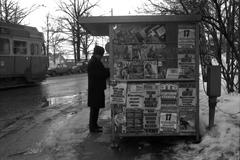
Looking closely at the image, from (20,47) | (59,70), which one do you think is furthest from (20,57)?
(59,70)

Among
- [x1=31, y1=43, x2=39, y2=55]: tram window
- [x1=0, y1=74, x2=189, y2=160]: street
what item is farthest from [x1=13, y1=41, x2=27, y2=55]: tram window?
[x1=0, y1=74, x2=189, y2=160]: street

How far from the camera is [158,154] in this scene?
223 inches

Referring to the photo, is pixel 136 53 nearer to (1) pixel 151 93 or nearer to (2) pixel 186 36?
(1) pixel 151 93

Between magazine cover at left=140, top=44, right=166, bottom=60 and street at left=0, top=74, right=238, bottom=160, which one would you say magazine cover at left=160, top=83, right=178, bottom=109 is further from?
street at left=0, top=74, right=238, bottom=160

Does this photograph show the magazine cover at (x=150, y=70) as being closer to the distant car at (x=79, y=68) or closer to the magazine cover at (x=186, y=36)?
the magazine cover at (x=186, y=36)

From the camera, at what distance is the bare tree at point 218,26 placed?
8781 millimetres

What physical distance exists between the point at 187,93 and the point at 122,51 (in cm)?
130

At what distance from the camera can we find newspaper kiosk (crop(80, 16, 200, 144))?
6.01 meters

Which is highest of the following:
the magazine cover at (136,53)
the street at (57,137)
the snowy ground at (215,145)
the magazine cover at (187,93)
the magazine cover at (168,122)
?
the magazine cover at (136,53)

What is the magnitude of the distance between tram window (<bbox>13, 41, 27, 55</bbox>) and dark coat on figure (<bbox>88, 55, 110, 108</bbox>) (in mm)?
12892

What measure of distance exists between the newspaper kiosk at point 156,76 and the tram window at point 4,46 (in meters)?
13.3

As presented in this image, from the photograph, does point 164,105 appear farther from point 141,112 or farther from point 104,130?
point 104,130

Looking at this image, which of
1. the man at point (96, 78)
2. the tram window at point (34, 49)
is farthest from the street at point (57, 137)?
the tram window at point (34, 49)

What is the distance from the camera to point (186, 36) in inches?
235
